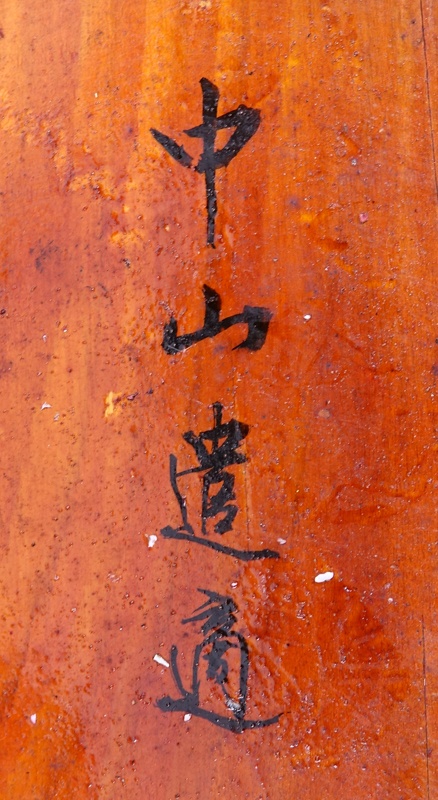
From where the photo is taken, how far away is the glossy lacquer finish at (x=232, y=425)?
1491 millimetres

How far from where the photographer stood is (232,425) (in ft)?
5.04

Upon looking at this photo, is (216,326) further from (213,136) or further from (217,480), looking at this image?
(213,136)

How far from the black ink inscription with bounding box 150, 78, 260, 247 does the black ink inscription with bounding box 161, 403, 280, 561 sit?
2.14ft

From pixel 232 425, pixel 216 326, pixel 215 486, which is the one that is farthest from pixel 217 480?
pixel 216 326

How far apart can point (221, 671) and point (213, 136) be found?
183 centimetres

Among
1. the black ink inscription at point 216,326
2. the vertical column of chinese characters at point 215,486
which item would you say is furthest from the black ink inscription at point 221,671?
the black ink inscription at point 216,326

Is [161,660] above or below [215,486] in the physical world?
below

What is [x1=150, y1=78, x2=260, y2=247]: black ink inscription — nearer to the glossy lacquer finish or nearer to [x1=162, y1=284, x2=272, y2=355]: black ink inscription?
the glossy lacquer finish

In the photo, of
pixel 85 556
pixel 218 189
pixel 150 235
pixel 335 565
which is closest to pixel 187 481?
pixel 85 556

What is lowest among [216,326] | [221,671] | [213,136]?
[221,671]

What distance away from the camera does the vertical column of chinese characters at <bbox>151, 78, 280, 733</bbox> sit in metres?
1.50

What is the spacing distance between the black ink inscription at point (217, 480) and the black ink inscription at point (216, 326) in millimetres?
240

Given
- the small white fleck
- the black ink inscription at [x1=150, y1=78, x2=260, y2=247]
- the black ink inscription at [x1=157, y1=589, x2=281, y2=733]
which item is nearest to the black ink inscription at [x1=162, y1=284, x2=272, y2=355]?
the black ink inscription at [x1=150, y1=78, x2=260, y2=247]

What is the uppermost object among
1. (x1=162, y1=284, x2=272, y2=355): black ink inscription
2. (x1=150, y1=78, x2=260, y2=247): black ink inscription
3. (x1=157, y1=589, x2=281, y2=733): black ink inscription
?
(x1=150, y1=78, x2=260, y2=247): black ink inscription
